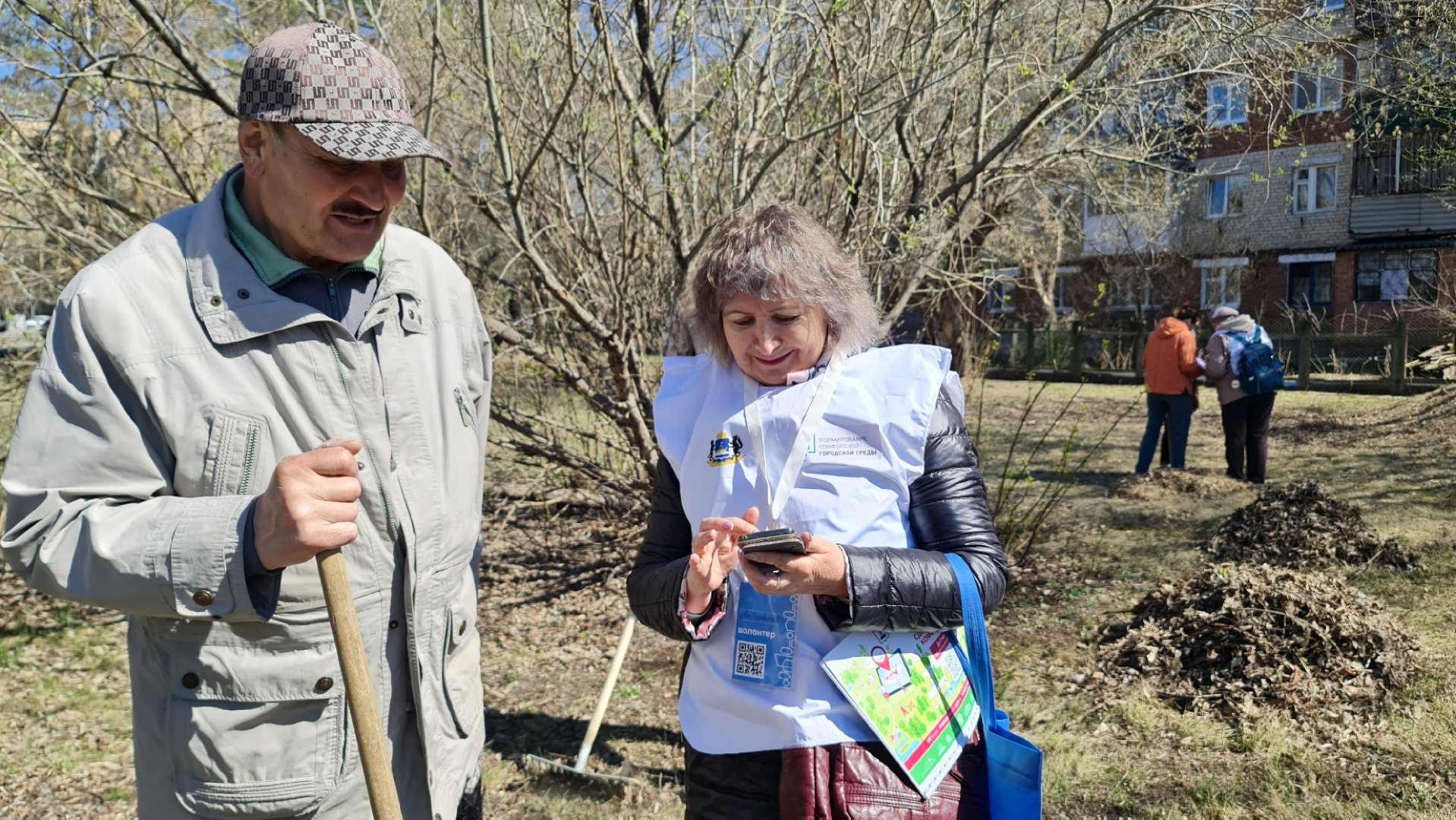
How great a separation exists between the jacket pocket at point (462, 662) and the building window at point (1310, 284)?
28.3 metres

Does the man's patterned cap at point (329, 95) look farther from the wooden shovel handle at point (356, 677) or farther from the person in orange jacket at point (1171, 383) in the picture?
the person in orange jacket at point (1171, 383)

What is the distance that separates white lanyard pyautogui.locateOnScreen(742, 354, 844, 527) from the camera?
6.20ft

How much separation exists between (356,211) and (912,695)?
4.24 ft

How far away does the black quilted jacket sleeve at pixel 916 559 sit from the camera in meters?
1.79

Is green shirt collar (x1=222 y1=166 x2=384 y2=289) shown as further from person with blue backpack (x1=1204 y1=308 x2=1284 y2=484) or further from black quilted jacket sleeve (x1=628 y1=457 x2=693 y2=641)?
person with blue backpack (x1=1204 y1=308 x2=1284 y2=484)

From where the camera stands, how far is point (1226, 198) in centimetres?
2716

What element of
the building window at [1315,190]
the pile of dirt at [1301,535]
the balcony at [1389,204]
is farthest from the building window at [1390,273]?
the pile of dirt at [1301,535]

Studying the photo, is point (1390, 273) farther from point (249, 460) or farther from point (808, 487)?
point (249, 460)

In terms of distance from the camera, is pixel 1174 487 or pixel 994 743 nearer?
pixel 994 743

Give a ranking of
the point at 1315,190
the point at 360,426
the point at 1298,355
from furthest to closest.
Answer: the point at 1315,190 < the point at 1298,355 < the point at 360,426

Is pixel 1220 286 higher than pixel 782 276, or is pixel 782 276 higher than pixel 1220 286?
pixel 1220 286

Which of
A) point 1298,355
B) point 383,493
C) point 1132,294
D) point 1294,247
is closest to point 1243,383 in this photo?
point 383,493

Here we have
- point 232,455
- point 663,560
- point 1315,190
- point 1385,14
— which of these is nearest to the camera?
point 232,455

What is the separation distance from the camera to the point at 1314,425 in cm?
1316
